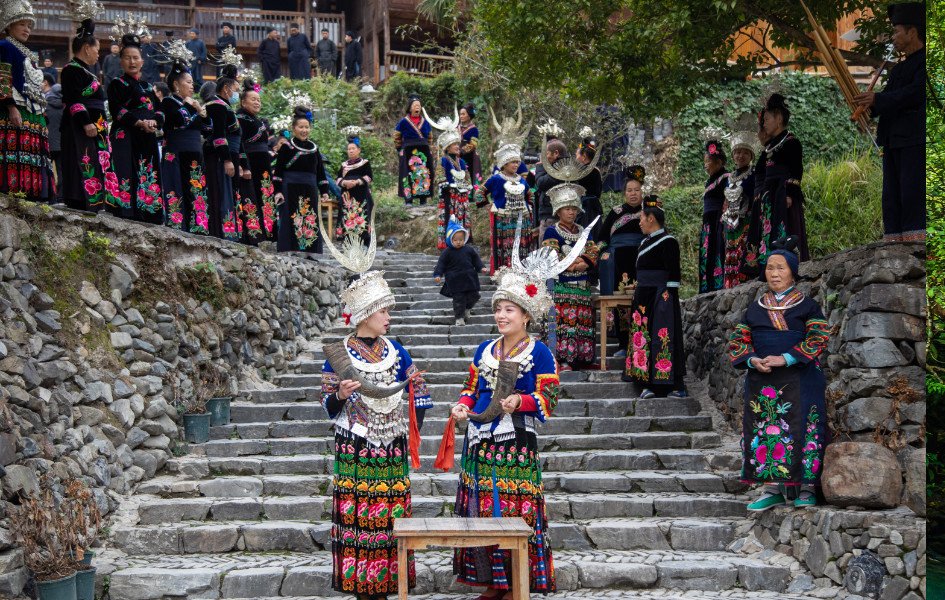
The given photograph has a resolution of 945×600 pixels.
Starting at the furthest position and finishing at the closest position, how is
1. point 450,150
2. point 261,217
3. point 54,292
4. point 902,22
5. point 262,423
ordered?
point 450,150
point 261,217
point 262,423
point 54,292
point 902,22

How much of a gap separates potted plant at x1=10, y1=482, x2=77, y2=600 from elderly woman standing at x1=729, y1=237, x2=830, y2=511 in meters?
4.33

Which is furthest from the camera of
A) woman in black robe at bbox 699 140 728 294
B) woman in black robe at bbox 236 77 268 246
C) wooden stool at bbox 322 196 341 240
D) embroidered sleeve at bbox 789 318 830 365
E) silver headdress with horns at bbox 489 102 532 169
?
wooden stool at bbox 322 196 341 240

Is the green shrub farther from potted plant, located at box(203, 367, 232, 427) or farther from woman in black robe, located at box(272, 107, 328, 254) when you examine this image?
potted plant, located at box(203, 367, 232, 427)

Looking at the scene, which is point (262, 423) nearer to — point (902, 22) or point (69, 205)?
point (69, 205)

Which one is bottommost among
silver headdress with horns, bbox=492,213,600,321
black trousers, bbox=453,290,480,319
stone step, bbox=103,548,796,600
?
stone step, bbox=103,548,796,600

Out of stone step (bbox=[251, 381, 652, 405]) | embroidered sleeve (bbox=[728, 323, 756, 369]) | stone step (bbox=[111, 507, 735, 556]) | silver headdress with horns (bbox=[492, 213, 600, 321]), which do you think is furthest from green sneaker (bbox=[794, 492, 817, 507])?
stone step (bbox=[251, 381, 652, 405])

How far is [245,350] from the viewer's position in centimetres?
886

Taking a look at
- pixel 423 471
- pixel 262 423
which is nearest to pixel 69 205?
pixel 262 423

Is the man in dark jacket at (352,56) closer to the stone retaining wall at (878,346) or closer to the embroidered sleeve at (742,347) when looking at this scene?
the stone retaining wall at (878,346)

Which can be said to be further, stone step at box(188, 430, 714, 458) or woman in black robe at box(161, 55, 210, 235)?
woman in black robe at box(161, 55, 210, 235)

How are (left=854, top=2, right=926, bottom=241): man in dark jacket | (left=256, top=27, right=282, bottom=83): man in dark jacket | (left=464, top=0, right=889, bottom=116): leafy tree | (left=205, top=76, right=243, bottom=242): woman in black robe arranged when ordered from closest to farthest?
(left=854, top=2, right=926, bottom=241): man in dark jacket < (left=464, top=0, right=889, bottom=116): leafy tree < (left=205, top=76, right=243, bottom=242): woman in black robe < (left=256, top=27, right=282, bottom=83): man in dark jacket

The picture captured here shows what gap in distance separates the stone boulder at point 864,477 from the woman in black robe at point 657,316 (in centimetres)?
263

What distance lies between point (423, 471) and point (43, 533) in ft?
9.60

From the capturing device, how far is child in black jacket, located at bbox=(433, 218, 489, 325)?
10.2 metres
